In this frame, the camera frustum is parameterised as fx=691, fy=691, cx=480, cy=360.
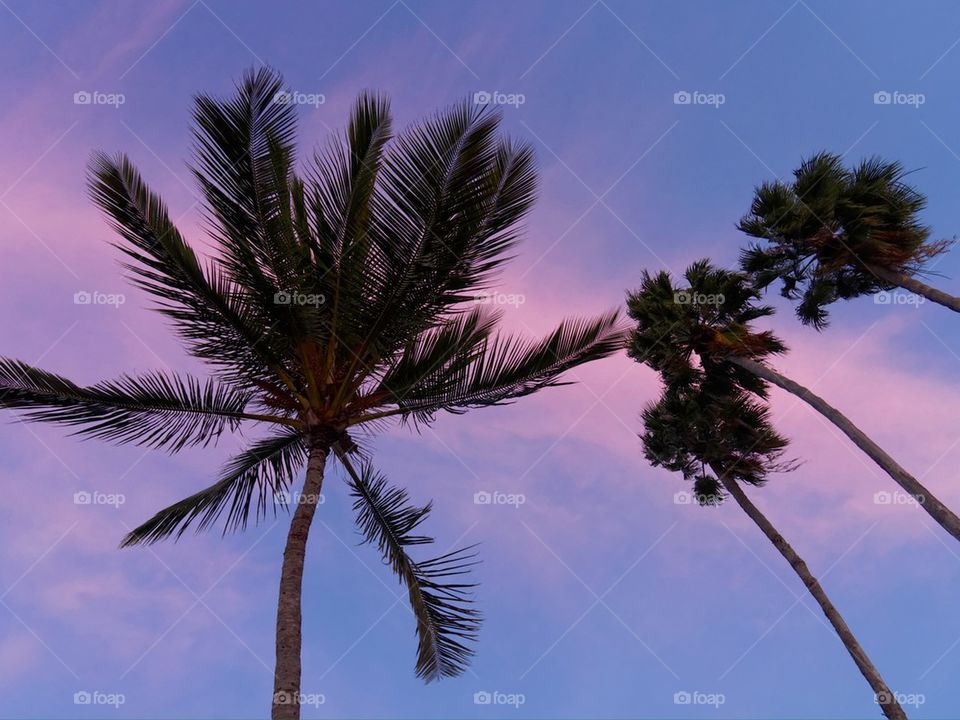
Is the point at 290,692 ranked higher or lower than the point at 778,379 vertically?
lower

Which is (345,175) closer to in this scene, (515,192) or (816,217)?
(515,192)

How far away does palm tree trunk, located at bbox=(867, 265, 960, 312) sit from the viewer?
38.1 feet

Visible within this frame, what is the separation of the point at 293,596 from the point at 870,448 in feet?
30.9

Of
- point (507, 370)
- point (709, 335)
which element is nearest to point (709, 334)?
point (709, 335)

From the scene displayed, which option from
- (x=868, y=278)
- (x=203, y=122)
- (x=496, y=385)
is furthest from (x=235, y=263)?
(x=868, y=278)

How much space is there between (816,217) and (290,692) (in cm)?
1247

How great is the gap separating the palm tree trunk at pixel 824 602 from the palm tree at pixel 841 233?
13.2ft

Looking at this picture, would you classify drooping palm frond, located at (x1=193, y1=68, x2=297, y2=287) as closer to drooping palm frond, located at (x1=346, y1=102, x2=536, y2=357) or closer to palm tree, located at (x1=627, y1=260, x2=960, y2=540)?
drooping palm frond, located at (x1=346, y1=102, x2=536, y2=357)

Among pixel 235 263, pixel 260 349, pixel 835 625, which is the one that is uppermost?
pixel 235 263

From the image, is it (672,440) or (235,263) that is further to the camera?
(672,440)

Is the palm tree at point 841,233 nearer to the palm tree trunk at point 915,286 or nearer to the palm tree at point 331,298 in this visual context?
the palm tree trunk at point 915,286

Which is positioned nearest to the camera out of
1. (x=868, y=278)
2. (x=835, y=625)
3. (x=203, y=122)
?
(x=203, y=122)

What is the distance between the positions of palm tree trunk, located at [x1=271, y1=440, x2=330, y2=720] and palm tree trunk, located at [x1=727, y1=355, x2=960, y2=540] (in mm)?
8638

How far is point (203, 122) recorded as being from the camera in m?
8.00
